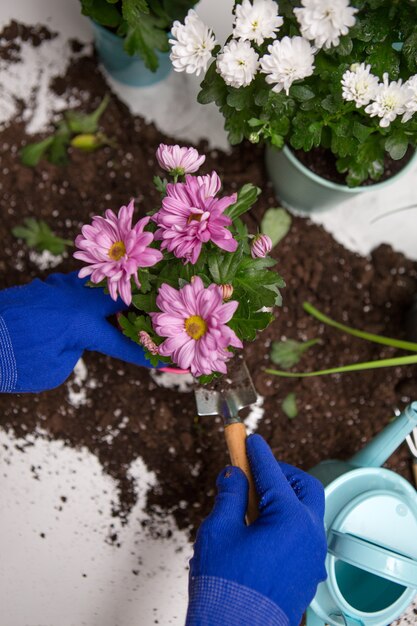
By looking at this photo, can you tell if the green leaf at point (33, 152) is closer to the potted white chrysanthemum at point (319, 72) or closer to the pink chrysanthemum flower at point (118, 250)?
the potted white chrysanthemum at point (319, 72)

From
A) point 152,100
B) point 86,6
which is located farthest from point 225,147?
point 86,6

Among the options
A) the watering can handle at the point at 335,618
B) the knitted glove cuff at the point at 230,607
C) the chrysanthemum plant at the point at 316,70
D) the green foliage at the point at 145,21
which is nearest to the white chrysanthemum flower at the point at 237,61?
the chrysanthemum plant at the point at 316,70

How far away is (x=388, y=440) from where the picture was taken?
104 cm

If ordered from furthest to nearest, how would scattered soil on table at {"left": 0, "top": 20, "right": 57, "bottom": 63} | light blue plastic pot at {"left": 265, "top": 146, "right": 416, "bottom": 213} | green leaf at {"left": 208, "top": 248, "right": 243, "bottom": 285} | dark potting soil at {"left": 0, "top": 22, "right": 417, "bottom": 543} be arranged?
scattered soil on table at {"left": 0, "top": 20, "right": 57, "bottom": 63} < dark potting soil at {"left": 0, "top": 22, "right": 417, "bottom": 543} < light blue plastic pot at {"left": 265, "top": 146, "right": 416, "bottom": 213} < green leaf at {"left": 208, "top": 248, "right": 243, "bottom": 285}

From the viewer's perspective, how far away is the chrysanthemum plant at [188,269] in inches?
27.3

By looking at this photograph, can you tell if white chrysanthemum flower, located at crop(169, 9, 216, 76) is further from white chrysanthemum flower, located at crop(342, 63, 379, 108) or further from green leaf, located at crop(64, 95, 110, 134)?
green leaf, located at crop(64, 95, 110, 134)

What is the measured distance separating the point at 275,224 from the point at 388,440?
50cm

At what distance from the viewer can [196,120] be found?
1.35m

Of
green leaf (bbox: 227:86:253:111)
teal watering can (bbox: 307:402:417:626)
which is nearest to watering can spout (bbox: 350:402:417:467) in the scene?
teal watering can (bbox: 307:402:417:626)

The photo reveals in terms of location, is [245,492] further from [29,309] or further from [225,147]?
[225,147]

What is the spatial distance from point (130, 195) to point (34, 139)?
245mm

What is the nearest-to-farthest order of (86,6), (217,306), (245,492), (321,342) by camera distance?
(217,306) → (245,492) → (86,6) → (321,342)

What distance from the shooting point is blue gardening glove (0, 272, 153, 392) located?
988 mm

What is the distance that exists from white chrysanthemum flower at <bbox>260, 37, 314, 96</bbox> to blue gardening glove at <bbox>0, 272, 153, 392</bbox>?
46cm
